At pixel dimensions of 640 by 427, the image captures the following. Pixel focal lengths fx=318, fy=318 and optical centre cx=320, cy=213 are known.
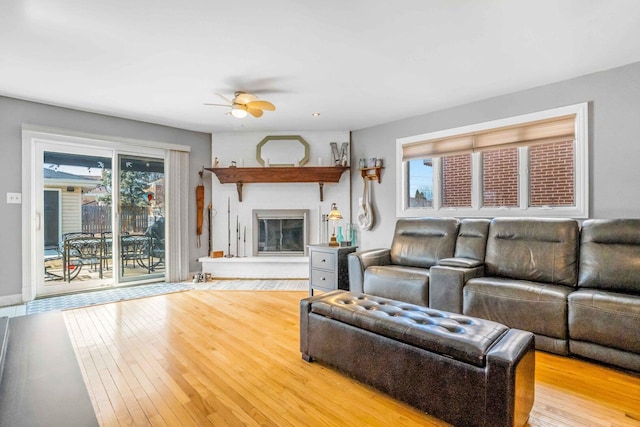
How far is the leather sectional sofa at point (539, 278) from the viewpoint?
224 cm

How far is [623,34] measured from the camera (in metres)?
2.40

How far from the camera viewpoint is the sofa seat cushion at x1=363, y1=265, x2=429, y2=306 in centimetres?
316

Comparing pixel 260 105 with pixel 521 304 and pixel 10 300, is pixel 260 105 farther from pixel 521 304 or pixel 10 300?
pixel 10 300

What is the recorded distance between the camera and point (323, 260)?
4211 mm

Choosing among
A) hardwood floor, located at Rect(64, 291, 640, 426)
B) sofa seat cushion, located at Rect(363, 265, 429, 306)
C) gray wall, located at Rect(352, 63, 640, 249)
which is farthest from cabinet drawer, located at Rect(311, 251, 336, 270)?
gray wall, located at Rect(352, 63, 640, 249)

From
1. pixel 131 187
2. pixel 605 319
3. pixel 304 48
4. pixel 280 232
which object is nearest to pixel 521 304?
pixel 605 319

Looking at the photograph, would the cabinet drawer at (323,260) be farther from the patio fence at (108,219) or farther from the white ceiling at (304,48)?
the patio fence at (108,219)

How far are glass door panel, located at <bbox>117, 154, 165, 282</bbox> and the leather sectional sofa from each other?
129 inches

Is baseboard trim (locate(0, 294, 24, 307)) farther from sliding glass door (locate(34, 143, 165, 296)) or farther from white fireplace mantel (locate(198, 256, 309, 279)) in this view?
white fireplace mantel (locate(198, 256, 309, 279))

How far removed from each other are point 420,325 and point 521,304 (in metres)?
1.27

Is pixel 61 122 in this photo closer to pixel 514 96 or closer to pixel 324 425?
pixel 324 425

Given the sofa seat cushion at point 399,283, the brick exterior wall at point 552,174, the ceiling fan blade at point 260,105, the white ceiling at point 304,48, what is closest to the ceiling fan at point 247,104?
the ceiling fan blade at point 260,105

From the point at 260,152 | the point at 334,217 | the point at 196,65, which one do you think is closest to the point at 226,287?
the point at 334,217

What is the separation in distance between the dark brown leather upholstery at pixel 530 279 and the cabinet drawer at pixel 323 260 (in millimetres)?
1689
